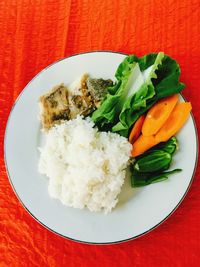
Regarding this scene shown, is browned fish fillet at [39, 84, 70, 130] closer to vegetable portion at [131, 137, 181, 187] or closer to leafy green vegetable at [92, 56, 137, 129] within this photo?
leafy green vegetable at [92, 56, 137, 129]

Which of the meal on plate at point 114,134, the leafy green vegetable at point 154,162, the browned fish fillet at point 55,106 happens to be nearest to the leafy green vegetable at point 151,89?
the meal on plate at point 114,134

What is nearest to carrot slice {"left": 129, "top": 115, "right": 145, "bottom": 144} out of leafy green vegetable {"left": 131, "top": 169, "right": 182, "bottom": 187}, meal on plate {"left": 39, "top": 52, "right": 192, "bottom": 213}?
meal on plate {"left": 39, "top": 52, "right": 192, "bottom": 213}

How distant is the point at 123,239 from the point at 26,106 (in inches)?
26.4

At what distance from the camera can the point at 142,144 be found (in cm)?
171

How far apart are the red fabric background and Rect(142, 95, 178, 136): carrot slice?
0.21 metres

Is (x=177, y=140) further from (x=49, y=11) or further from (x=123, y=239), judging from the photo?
(x=49, y=11)

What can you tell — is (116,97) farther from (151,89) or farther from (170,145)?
(170,145)

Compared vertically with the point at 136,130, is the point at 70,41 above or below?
above

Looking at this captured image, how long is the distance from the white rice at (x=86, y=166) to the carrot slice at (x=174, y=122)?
0.47 feet

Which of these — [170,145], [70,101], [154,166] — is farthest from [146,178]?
[70,101]

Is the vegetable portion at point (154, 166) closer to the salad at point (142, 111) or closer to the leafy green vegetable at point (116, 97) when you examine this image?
the salad at point (142, 111)

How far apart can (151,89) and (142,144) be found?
220mm

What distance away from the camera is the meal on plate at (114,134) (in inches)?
65.1

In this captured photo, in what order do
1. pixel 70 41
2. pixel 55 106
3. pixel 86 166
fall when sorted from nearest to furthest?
pixel 86 166
pixel 55 106
pixel 70 41
